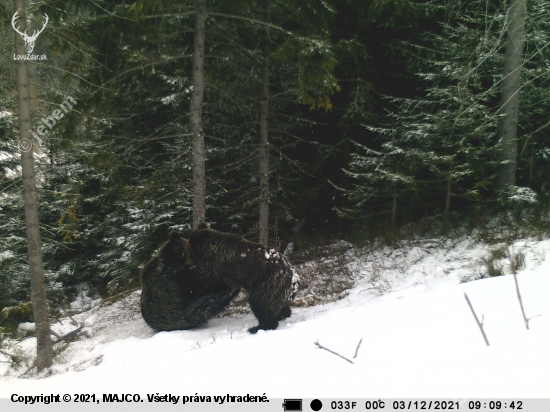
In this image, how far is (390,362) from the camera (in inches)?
94.7

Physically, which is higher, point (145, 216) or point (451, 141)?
point (451, 141)

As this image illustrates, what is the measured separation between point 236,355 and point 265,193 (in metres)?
6.07

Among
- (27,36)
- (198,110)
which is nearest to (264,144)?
(198,110)

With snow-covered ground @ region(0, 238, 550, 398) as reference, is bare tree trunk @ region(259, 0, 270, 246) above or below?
above

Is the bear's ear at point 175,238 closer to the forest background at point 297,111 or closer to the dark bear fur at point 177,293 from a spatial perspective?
the dark bear fur at point 177,293

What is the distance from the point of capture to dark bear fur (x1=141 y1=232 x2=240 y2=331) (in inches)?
234

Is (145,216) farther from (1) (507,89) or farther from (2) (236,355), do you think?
(1) (507,89)

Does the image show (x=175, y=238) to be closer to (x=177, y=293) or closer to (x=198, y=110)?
(x=177, y=293)

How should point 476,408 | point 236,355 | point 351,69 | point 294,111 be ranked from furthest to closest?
point 294,111, point 351,69, point 236,355, point 476,408

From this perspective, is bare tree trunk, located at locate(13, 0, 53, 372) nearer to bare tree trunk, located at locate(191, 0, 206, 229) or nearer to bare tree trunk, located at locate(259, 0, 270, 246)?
bare tree trunk, located at locate(191, 0, 206, 229)

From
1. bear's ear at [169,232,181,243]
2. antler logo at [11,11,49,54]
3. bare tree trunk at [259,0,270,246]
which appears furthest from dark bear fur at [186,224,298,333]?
antler logo at [11,11,49,54]

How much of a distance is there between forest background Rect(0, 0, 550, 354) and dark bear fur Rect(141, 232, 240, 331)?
180 centimetres

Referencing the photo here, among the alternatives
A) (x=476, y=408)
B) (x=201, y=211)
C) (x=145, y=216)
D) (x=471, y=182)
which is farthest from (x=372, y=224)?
(x=476, y=408)

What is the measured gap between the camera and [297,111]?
35.2ft
